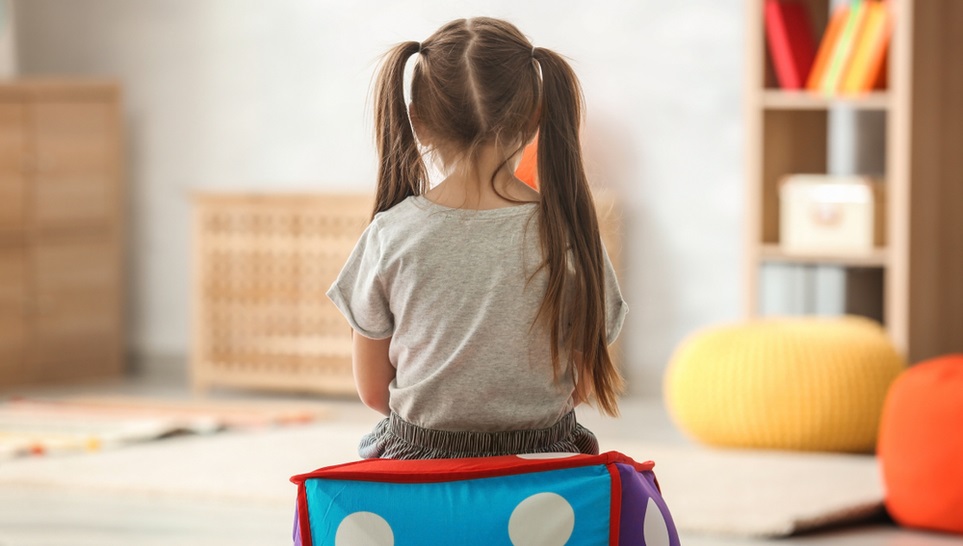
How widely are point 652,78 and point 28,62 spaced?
227cm

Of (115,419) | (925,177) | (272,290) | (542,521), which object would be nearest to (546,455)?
(542,521)

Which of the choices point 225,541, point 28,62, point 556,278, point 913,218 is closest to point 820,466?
point 913,218

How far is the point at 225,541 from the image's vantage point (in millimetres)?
2322

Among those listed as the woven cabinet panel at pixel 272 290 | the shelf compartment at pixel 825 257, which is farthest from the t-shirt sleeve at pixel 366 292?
the woven cabinet panel at pixel 272 290

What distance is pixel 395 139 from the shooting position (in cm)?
121

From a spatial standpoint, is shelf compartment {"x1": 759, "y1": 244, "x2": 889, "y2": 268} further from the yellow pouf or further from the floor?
the floor

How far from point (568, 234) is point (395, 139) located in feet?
0.57

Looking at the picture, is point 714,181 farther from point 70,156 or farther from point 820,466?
point 70,156

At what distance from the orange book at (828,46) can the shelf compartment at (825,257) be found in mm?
401

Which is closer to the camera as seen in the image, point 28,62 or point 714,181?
point 714,181

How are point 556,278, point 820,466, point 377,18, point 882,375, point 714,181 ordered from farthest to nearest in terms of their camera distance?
point 377,18 → point 714,181 → point 882,375 → point 820,466 → point 556,278

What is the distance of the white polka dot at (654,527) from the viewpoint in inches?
46.0

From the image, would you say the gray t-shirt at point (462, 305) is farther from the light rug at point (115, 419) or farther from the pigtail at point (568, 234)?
the light rug at point (115, 419)

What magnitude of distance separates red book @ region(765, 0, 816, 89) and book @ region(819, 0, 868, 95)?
0.06 metres
